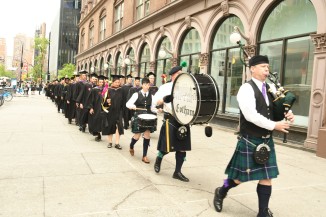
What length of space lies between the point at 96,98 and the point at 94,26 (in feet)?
94.9

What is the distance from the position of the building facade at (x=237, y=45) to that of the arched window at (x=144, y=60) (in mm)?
33

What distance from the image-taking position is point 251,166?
3684 millimetres

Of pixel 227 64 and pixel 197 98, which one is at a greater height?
pixel 227 64

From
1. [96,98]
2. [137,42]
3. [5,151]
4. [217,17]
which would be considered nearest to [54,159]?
[5,151]

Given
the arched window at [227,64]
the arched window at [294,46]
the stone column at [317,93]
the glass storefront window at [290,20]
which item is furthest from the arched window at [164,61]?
the stone column at [317,93]

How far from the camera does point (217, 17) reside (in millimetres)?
13859

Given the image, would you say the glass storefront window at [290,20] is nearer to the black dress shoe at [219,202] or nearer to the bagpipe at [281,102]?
the bagpipe at [281,102]

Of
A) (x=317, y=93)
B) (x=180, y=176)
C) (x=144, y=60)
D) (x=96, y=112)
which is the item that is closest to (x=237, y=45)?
(x=317, y=93)

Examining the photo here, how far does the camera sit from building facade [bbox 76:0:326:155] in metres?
9.12

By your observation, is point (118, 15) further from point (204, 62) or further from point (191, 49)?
point (204, 62)

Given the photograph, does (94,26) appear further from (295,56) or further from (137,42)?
(295,56)

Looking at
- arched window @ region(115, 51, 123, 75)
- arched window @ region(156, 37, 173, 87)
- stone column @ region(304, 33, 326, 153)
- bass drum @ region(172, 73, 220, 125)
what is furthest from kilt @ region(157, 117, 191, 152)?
arched window @ region(115, 51, 123, 75)

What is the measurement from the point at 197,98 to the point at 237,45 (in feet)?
29.2

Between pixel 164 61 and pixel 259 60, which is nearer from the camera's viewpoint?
pixel 259 60
